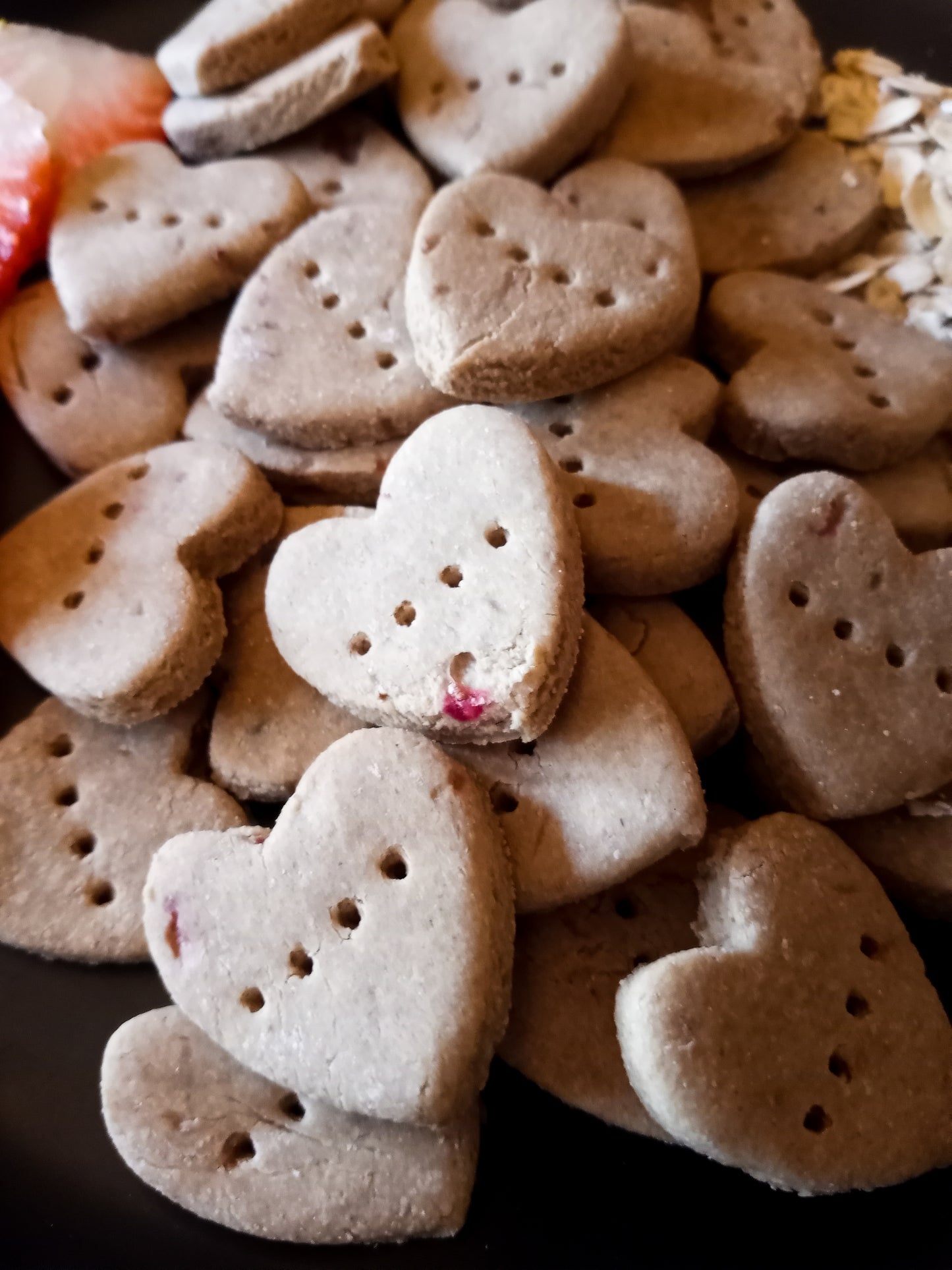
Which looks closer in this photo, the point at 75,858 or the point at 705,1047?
the point at 705,1047

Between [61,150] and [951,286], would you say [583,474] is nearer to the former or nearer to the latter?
[951,286]

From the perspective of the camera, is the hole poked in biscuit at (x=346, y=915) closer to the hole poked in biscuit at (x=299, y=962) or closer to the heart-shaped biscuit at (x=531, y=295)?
the hole poked in biscuit at (x=299, y=962)

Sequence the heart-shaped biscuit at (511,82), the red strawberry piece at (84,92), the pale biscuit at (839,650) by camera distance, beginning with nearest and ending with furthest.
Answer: the pale biscuit at (839,650) → the heart-shaped biscuit at (511,82) → the red strawberry piece at (84,92)

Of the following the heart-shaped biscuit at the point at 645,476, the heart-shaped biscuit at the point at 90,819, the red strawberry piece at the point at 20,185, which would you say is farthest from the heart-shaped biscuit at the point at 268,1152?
the red strawberry piece at the point at 20,185

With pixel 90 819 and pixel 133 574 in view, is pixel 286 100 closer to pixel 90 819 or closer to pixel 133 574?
pixel 133 574

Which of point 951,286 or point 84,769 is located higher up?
point 84,769

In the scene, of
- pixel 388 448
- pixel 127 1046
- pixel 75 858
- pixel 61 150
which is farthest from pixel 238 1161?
pixel 61 150

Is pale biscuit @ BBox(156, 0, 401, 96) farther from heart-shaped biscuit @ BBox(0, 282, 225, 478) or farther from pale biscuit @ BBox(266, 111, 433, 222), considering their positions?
heart-shaped biscuit @ BBox(0, 282, 225, 478)

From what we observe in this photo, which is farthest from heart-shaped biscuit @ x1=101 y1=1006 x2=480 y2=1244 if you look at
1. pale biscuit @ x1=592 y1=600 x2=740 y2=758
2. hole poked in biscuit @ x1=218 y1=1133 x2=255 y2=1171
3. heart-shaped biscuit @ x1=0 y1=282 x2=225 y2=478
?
heart-shaped biscuit @ x1=0 y1=282 x2=225 y2=478
